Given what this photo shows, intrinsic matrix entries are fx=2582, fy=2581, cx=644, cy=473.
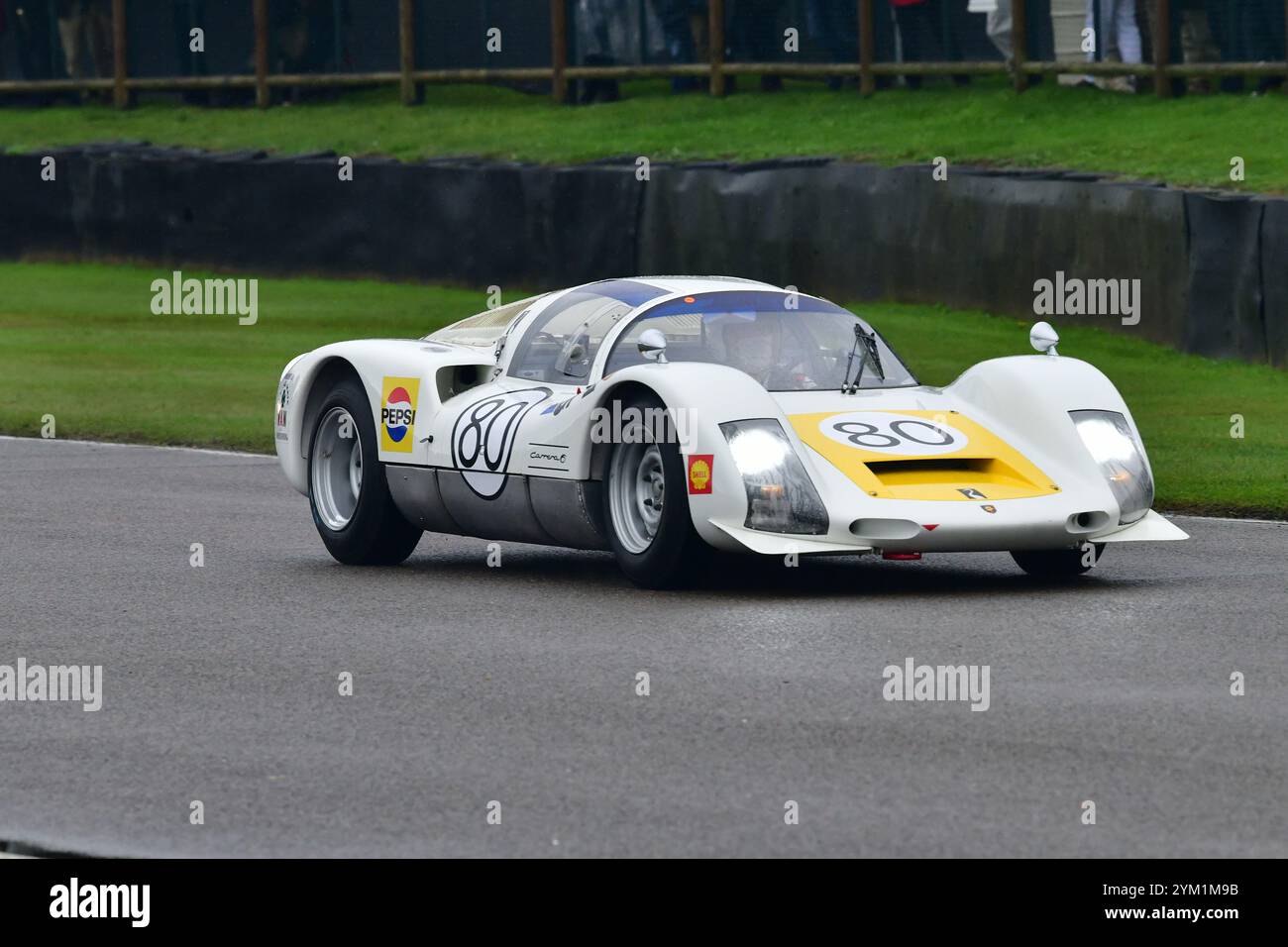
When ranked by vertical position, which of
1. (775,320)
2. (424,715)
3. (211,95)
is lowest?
(424,715)

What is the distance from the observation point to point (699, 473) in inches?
368

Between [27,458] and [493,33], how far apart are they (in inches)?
588

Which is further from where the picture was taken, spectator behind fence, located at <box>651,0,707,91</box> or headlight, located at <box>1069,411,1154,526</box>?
spectator behind fence, located at <box>651,0,707,91</box>

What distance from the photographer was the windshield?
10.3 meters

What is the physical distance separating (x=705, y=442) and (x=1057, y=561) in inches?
67.0

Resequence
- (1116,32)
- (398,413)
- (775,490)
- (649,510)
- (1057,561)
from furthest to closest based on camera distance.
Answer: (1116,32)
(398,413)
(1057,561)
(649,510)
(775,490)

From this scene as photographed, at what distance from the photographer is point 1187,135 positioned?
21562 millimetres

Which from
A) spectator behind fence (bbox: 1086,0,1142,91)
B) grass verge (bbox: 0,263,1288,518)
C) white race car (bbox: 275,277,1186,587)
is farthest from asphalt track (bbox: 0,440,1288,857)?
spectator behind fence (bbox: 1086,0,1142,91)

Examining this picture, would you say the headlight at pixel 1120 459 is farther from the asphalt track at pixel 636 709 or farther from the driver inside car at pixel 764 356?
the driver inside car at pixel 764 356

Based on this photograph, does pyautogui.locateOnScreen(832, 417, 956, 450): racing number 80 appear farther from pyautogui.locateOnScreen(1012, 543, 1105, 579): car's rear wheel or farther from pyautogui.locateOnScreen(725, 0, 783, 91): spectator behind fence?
pyautogui.locateOnScreen(725, 0, 783, 91): spectator behind fence


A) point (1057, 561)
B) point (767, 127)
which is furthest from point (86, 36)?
point (1057, 561)

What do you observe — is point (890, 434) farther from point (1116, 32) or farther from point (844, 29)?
point (844, 29)

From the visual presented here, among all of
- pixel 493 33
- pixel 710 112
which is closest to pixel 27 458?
pixel 710 112
